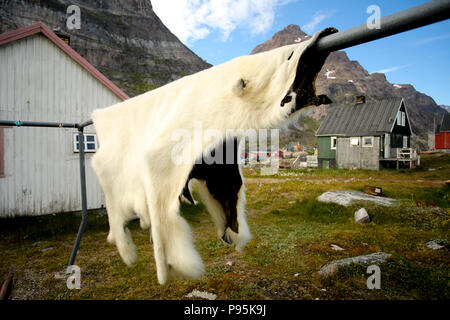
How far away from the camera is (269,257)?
4.83 metres

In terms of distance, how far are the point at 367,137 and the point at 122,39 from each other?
95848mm

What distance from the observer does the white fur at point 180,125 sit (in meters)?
1.00

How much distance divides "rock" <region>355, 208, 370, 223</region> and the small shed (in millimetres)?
17357

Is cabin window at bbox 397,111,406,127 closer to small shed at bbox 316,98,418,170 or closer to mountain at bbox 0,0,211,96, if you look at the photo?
small shed at bbox 316,98,418,170

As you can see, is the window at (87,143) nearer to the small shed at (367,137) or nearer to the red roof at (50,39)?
the red roof at (50,39)

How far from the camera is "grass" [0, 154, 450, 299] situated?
11.9 feet

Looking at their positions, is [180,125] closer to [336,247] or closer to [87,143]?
[336,247]

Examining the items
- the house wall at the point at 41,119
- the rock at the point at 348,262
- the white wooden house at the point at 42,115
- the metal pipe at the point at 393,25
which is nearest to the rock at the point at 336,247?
the rock at the point at 348,262
